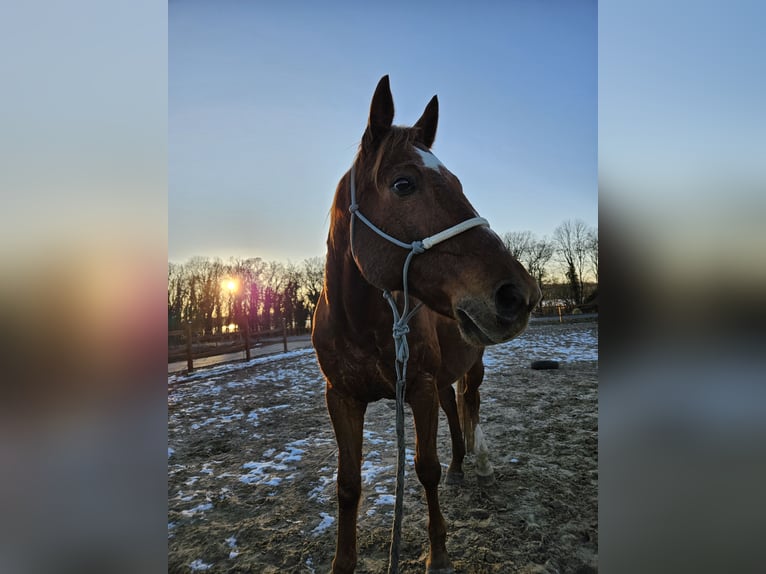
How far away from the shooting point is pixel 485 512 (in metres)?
2.95

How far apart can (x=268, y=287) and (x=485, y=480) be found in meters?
18.6

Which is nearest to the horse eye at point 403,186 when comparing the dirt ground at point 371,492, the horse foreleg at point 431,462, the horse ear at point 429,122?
the horse ear at point 429,122

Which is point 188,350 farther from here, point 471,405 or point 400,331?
point 400,331

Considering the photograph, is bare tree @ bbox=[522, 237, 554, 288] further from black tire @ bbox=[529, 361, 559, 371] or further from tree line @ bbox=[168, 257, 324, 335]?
tree line @ bbox=[168, 257, 324, 335]

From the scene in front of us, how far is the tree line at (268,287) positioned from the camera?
11.1 meters

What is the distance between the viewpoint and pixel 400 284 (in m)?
1.71

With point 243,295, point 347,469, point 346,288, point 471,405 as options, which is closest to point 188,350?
point 243,295

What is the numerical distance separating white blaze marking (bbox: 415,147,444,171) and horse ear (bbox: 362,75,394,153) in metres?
0.25

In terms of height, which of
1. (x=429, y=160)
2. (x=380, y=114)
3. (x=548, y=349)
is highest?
(x=380, y=114)

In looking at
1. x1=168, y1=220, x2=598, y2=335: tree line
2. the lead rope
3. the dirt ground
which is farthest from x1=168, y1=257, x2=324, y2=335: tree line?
the lead rope

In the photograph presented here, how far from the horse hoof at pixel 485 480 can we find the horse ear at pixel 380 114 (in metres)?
3.27
